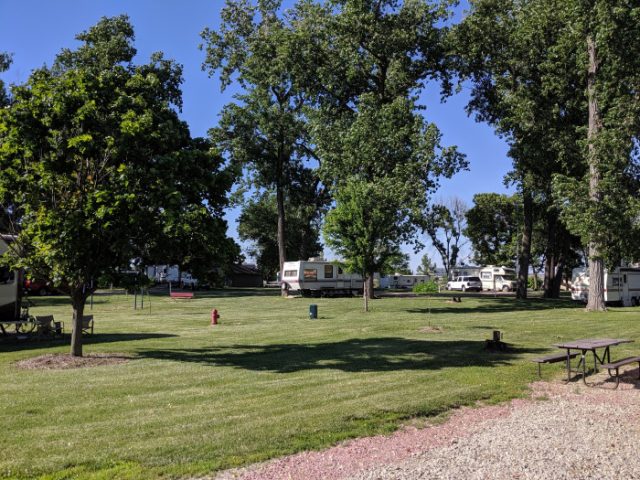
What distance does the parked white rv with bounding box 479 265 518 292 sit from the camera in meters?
61.3

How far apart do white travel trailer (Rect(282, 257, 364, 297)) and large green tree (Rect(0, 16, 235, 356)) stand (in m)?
31.2

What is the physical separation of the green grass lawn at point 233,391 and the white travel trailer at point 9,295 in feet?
7.30

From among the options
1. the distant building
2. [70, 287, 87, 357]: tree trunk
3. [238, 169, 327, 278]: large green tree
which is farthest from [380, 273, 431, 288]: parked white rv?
[70, 287, 87, 357]: tree trunk

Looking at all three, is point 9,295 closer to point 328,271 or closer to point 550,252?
point 328,271

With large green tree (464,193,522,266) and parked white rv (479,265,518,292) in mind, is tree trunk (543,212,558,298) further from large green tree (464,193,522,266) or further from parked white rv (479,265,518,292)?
large green tree (464,193,522,266)

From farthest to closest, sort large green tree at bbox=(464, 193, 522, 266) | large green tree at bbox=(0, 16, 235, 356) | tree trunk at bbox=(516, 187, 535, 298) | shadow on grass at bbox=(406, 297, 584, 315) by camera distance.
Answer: large green tree at bbox=(464, 193, 522, 266), tree trunk at bbox=(516, 187, 535, 298), shadow on grass at bbox=(406, 297, 584, 315), large green tree at bbox=(0, 16, 235, 356)

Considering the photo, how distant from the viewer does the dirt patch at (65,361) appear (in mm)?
11250

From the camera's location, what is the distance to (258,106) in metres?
43.0

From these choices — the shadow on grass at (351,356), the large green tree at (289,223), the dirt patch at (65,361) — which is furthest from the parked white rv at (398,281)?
the dirt patch at (65,361)

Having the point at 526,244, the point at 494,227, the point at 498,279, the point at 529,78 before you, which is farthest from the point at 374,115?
the point at 494,227

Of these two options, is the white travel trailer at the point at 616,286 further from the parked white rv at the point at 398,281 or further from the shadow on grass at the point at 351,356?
the parked white rv at the point at 398,281

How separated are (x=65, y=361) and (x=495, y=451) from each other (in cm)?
904

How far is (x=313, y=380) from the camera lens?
9.87m

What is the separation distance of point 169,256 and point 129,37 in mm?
31971
